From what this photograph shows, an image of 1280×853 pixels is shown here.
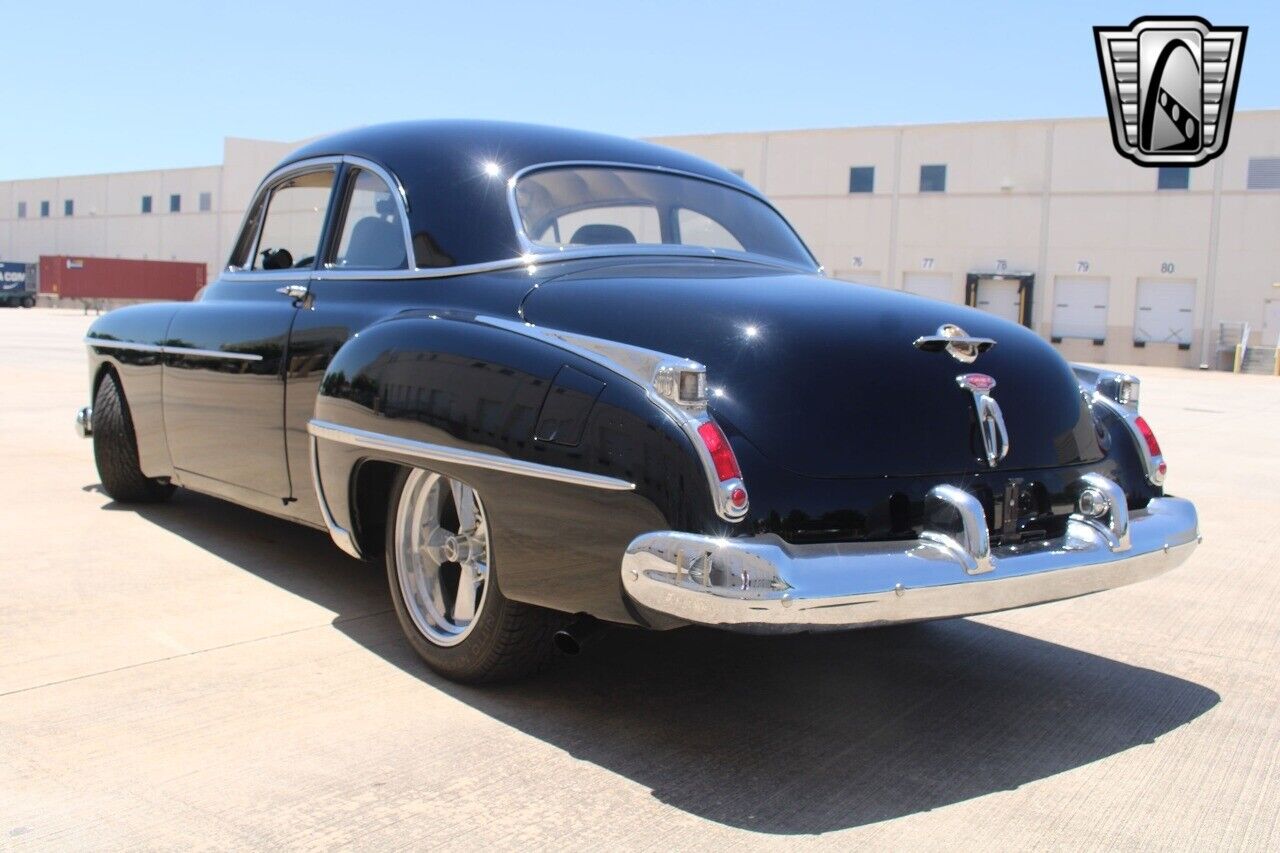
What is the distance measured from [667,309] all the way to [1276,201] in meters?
37.0

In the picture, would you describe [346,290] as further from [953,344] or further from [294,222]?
[953,344]

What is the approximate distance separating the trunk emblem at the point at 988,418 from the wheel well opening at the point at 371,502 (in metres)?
1.74

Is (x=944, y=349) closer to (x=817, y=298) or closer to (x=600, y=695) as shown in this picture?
(x=817, y=298)

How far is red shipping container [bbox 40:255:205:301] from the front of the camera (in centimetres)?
5275

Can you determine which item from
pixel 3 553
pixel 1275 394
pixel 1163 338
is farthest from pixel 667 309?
pixel 1163 338

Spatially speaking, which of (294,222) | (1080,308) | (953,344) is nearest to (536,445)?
(953,344)

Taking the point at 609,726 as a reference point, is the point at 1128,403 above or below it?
above

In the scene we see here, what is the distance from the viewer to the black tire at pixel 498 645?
3.18 m

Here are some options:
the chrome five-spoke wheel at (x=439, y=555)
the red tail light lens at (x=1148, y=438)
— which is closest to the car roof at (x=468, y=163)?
the chrome five-spoke wheel at (x=439, y=555)

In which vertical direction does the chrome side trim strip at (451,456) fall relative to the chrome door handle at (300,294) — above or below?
below

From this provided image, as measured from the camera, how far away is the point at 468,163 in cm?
386

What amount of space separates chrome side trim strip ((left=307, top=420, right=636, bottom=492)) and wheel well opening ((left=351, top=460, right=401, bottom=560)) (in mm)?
146

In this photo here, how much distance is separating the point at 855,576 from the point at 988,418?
0.73 metres

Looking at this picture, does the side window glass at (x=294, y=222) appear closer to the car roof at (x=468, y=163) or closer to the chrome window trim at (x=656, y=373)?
the car roof at (x=468, y=163)
